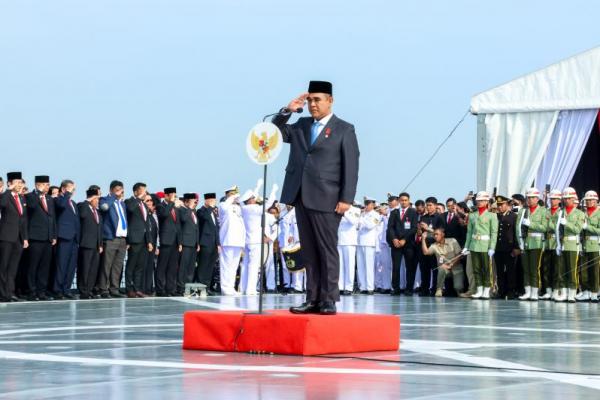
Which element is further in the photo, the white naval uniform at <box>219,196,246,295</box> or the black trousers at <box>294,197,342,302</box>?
the white naval uniform at <box>219,196,246,295</box>

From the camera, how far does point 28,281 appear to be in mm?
17906

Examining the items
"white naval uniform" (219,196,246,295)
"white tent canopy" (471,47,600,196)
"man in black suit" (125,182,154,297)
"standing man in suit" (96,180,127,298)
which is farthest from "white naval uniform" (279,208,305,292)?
"standing man in suit" (96,180,127,298)

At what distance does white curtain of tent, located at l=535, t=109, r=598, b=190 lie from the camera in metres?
20.8

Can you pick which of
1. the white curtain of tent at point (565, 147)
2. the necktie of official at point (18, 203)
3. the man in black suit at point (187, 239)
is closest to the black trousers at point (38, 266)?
the necktie of official at point (18, 203)

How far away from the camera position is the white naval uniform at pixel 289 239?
24.0m

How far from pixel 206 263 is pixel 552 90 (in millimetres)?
7378

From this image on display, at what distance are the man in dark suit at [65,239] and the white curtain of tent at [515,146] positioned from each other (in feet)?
26.8

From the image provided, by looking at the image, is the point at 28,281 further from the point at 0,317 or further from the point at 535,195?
the point at 535,195

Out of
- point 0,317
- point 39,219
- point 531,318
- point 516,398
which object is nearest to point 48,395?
point 516,398

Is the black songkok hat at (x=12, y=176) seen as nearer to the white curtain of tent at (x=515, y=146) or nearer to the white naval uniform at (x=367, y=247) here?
the white naval uniform at (x=367, y=247)

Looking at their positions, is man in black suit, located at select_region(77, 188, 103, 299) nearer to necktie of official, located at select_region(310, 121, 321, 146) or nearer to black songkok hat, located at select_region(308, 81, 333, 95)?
necktie of official, located at select_region(310, 121, 321, 146)

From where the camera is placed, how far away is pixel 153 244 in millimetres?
20000

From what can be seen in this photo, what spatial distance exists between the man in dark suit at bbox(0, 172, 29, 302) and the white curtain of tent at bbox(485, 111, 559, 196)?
9.15 metres

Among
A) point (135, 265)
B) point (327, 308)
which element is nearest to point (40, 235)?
point (135, 265)
